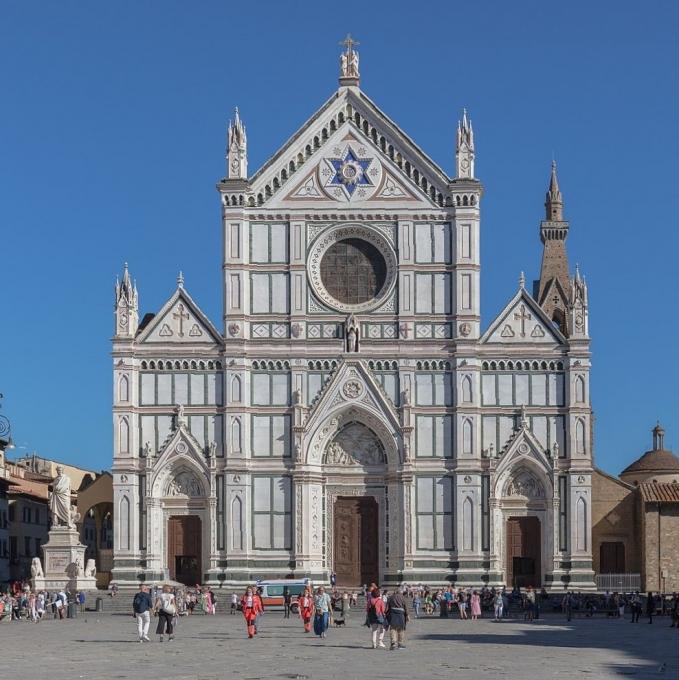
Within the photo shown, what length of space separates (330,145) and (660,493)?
19.5 meters

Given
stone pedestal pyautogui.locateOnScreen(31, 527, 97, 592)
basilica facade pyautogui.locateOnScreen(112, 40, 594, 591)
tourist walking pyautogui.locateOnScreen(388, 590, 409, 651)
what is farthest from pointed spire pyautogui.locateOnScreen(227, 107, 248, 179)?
tourist walking pyautogui.locateOnScreen(388, 590, 409, 651)

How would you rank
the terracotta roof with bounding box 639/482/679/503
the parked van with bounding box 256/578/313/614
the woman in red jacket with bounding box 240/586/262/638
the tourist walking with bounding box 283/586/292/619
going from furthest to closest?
the terracotta roof with bounding box 639/482/679/503 → the parked van with bounding box 256/578/313/614 → the tourist walking with bounding box 283/586/292/619 → the woman in red jacket with bounding box 240/586/262/638

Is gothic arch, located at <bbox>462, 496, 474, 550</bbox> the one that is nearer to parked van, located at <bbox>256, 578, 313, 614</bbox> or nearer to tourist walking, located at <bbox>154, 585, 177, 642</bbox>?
parked van, located at <bbox>256, 578, 313, 614</bbox>

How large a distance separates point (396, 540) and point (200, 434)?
892 centimetres

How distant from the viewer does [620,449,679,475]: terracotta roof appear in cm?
8575

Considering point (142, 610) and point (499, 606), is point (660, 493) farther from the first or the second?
point (142, 610)

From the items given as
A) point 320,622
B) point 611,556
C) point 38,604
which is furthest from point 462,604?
point 320,622

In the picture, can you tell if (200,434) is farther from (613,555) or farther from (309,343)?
(613,555)

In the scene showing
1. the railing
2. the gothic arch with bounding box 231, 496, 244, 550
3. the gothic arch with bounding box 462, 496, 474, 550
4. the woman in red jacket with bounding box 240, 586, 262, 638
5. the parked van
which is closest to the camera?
the woman in red jacket with bounding box 240, 586, 262, 638

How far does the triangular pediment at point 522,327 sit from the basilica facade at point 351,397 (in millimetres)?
80

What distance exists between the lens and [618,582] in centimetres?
6531

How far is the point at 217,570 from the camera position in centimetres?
6438

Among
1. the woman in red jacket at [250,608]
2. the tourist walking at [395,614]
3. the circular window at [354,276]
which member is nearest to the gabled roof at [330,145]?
the circular window at [354,276]

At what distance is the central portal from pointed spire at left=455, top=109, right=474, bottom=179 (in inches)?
541
